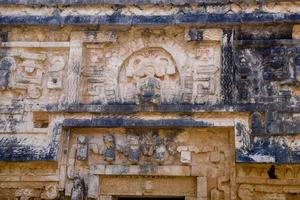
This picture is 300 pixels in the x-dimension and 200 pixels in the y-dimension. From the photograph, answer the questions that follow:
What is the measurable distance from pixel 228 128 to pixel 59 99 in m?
2.50

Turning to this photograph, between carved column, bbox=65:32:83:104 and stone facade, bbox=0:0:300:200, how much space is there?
16 millimetres

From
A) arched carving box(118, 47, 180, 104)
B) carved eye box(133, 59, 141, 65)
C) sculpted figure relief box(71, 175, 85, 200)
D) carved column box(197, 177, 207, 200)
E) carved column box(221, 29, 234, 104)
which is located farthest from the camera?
carved eye box(133, 59, 141, 65)

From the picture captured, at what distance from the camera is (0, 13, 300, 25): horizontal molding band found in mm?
7027

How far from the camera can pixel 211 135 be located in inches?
270

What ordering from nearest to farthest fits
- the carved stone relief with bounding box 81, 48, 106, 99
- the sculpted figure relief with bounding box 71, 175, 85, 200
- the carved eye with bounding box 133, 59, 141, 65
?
the sculpted figure relief with bounding box 71, 175, 85, 200 → the carved stone relief with bounding box 81, 48, 106, 99 → the carved eye with bounding box 133, 59, 141, 65

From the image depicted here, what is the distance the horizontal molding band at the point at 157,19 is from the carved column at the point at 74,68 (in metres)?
0.26

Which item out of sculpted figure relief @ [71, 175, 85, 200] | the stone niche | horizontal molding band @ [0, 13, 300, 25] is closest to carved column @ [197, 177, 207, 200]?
the stone niche

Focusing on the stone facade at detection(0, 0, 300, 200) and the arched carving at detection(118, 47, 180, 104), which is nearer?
the stone facade at detection(0, 0, 300, 200)

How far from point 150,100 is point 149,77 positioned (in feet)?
1.38

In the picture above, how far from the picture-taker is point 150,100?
6863mm

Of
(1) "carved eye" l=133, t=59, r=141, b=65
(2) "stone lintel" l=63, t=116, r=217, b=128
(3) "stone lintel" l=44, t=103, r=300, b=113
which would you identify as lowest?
(2) "stone lintel" l=63, t=116, r=217, b=128

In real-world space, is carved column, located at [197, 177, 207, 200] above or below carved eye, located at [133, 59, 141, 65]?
below

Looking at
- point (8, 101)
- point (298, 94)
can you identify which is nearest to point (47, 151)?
point (8, 101)

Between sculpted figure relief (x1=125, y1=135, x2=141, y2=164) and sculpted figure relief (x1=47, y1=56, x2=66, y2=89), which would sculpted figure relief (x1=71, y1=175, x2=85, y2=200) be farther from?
sculpted figure relief (x1=47, y1=56, x2=66, y2=89)
